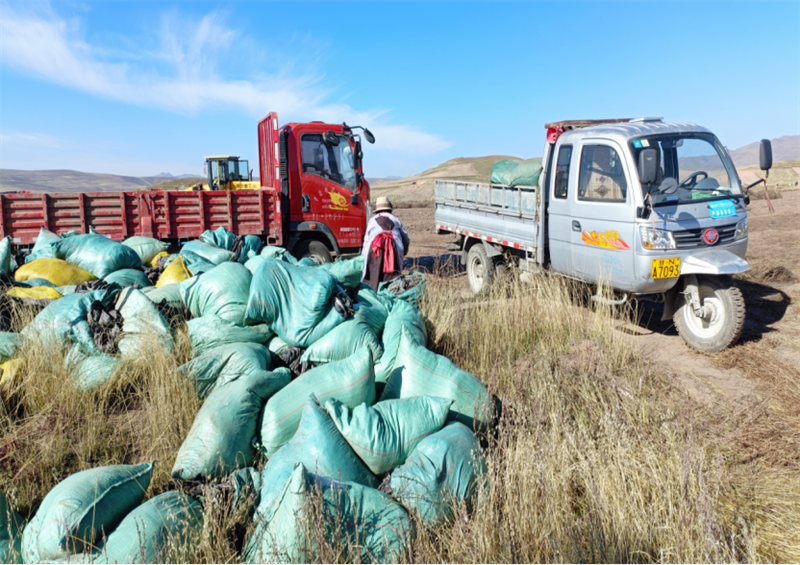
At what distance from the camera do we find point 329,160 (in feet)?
28.2

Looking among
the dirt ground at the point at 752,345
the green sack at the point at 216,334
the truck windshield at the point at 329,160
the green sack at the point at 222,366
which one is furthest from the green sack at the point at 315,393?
the truck windshield at the point at 329,160

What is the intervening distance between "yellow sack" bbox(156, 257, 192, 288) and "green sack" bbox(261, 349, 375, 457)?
8.23 ft

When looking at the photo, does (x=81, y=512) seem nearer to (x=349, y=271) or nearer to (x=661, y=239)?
(x=349, y=271)

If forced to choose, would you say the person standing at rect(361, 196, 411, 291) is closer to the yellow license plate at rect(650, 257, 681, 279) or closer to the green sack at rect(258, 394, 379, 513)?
the yellow license plate at rect(650, 257, 681, 279)

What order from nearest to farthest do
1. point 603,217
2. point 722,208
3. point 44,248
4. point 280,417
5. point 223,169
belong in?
point 280,417, point 722,208, point 603,217, point 44,248, point 223,169

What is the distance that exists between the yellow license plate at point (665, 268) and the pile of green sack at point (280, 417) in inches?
83.7

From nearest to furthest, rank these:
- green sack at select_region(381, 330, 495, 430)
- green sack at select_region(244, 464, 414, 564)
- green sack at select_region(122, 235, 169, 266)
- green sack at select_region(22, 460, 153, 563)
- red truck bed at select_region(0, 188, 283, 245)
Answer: green sack at select_region(244, 464, 414, 564) < green sack at select_region(22, 460, 153, 563) < green sack at select_region(381, 330, 495, 430) < green sack at select_region(122, 235, 169, 266) < red truck bed at select_region(0, 188, 283, 245)

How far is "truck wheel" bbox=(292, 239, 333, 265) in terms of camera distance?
8.73 meters

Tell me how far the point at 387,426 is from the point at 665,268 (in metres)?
3.57

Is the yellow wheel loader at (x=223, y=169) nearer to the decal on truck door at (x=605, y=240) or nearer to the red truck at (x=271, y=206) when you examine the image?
the red truck at (x=271, y=206)

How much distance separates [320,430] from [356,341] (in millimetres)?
1270

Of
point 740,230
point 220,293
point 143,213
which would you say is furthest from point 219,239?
point 740,230

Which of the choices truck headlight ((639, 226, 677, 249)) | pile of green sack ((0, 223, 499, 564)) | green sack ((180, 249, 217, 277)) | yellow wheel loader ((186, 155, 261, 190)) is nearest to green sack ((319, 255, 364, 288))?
pile of green sack ((0, 223, 499, 564))

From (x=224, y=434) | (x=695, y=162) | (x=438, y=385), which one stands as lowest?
(x=224, y=434)
